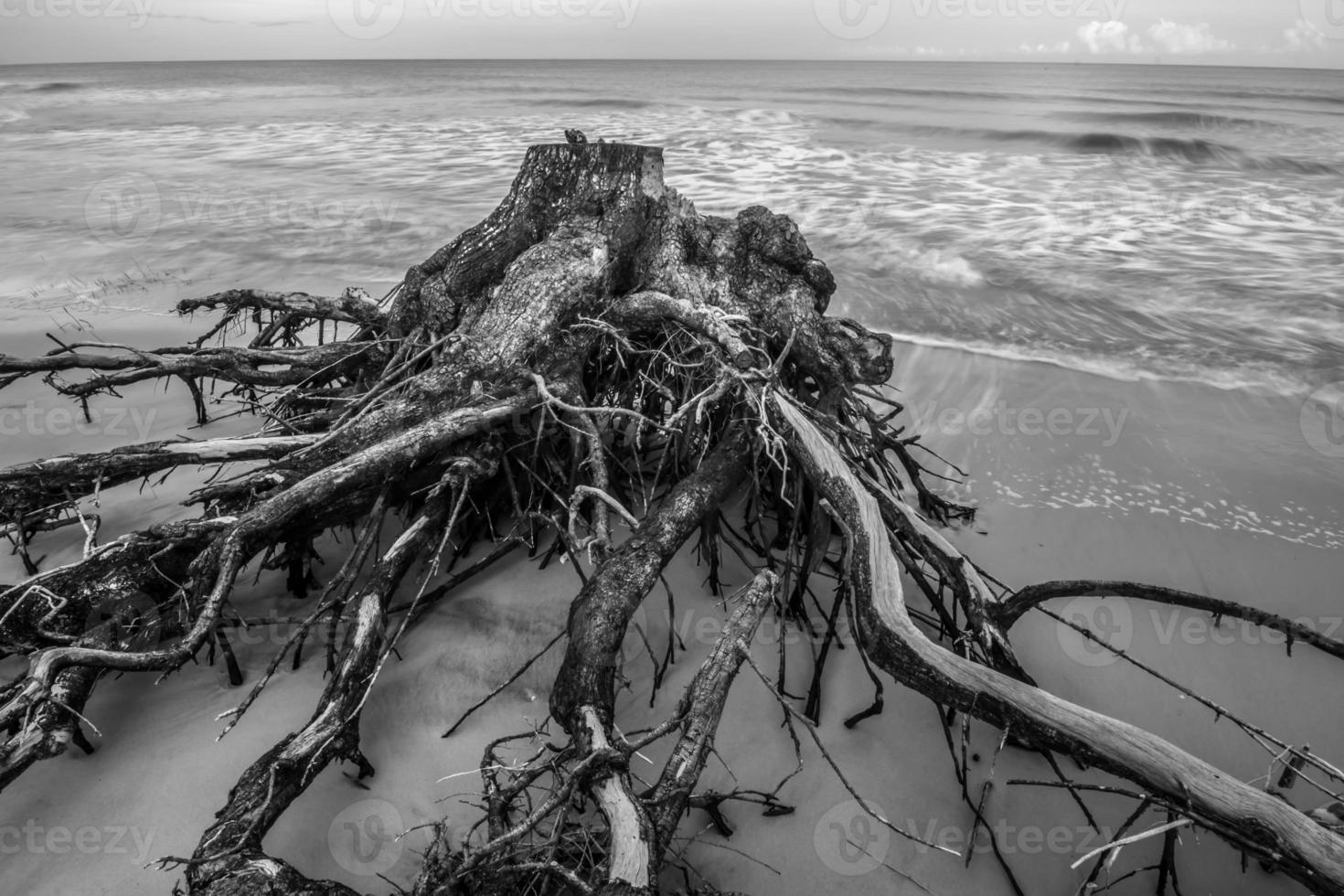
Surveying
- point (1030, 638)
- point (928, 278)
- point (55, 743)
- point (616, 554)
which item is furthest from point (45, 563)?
point (928, 278)

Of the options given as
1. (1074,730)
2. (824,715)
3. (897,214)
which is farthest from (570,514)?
(897,214)

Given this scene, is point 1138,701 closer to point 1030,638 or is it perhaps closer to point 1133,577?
point 1030,638

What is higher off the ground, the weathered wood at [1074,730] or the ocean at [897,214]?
the ocean at [897,214]

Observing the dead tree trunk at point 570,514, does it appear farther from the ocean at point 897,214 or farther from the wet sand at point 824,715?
the ocean at point 897,214

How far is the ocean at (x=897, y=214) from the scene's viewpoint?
5812mm

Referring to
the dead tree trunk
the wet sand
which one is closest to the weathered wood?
the dead tree trunk

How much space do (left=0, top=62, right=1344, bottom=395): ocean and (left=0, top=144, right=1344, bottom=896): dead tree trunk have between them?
3.08m

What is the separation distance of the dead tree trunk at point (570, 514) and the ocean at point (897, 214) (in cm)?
308

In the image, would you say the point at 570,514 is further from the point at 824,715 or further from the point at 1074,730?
the point at 1074,730

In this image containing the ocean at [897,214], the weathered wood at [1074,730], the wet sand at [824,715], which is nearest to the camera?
the weathered wood at [1074,730]

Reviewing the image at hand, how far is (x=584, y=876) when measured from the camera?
1581 mm

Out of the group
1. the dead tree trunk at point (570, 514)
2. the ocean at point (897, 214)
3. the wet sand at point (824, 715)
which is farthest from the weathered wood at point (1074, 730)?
the ocean at point (897, 214)

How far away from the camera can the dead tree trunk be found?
4.71 feet

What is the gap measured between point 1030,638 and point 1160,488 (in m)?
1.47
